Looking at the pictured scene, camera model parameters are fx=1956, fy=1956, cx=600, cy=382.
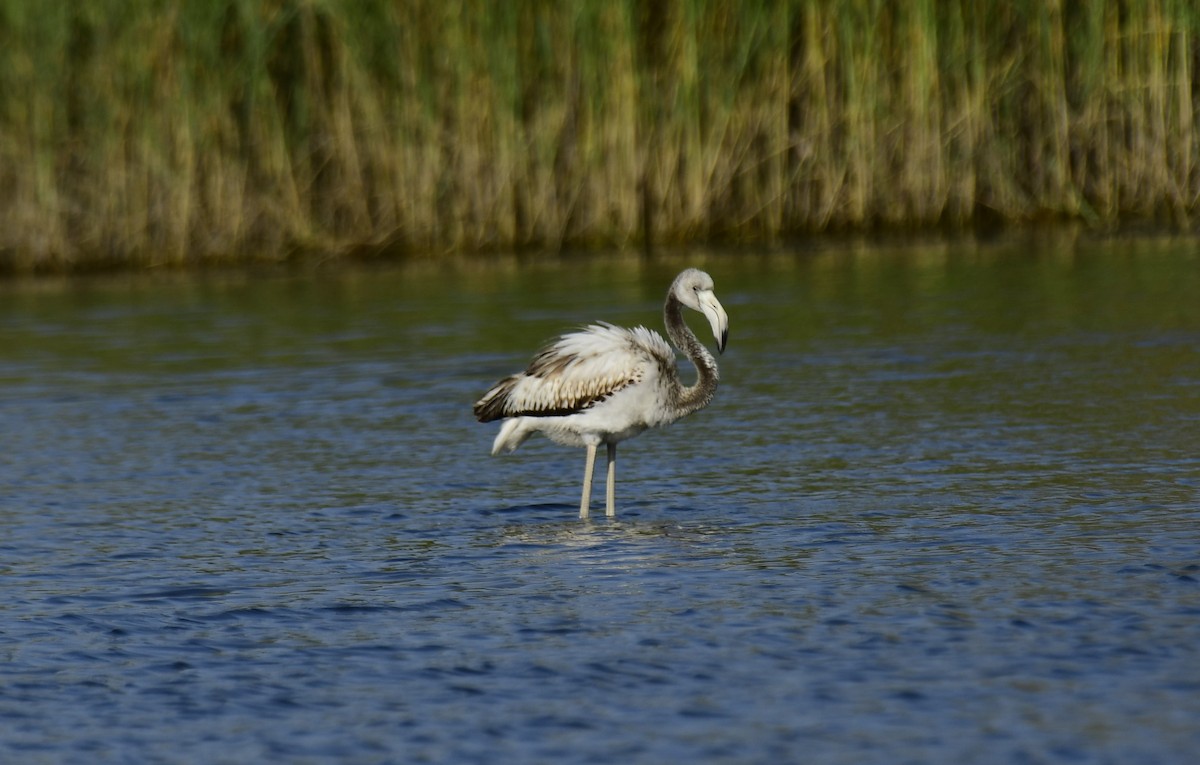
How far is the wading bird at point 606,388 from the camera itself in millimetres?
8320

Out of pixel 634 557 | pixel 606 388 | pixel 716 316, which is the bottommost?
pixel 634 557

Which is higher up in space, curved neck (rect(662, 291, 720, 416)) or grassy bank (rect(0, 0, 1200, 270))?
grassy bank (rect(0, 0, 1200, 270))

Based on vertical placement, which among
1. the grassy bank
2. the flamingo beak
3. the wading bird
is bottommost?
the wading bird

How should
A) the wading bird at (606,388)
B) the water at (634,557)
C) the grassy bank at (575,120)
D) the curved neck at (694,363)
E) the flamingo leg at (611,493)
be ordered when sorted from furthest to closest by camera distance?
the grassy bank at (575,120)
the curved neck at (694,363)
the wading bird at (606,388)
the flamingo leg at (611,493)
the water at (634,557)

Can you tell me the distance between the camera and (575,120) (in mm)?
19875

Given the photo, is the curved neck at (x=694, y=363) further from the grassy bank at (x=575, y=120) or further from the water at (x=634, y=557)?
the grassy bank at (x=575, y=120)

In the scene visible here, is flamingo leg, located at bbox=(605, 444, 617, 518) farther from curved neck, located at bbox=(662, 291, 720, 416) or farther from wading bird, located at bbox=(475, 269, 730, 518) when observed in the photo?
curved neck, located at bbox=(662, 291, 720, 416)

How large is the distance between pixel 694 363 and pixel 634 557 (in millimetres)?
1671

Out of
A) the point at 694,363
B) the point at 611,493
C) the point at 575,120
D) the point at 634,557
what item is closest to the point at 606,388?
the point at 611,493

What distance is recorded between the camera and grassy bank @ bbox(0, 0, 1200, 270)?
758 inches

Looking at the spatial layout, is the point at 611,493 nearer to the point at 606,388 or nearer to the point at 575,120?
the point at 606,388

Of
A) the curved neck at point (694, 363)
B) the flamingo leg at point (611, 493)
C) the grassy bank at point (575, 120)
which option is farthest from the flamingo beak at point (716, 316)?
the grassy bank at point (575, 120)

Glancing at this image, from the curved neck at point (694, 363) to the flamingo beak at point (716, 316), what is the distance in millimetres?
123

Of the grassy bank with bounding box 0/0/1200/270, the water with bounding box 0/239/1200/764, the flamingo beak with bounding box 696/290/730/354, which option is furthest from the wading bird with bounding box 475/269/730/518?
the grassy bank with bounding box 0/0/1200/270
